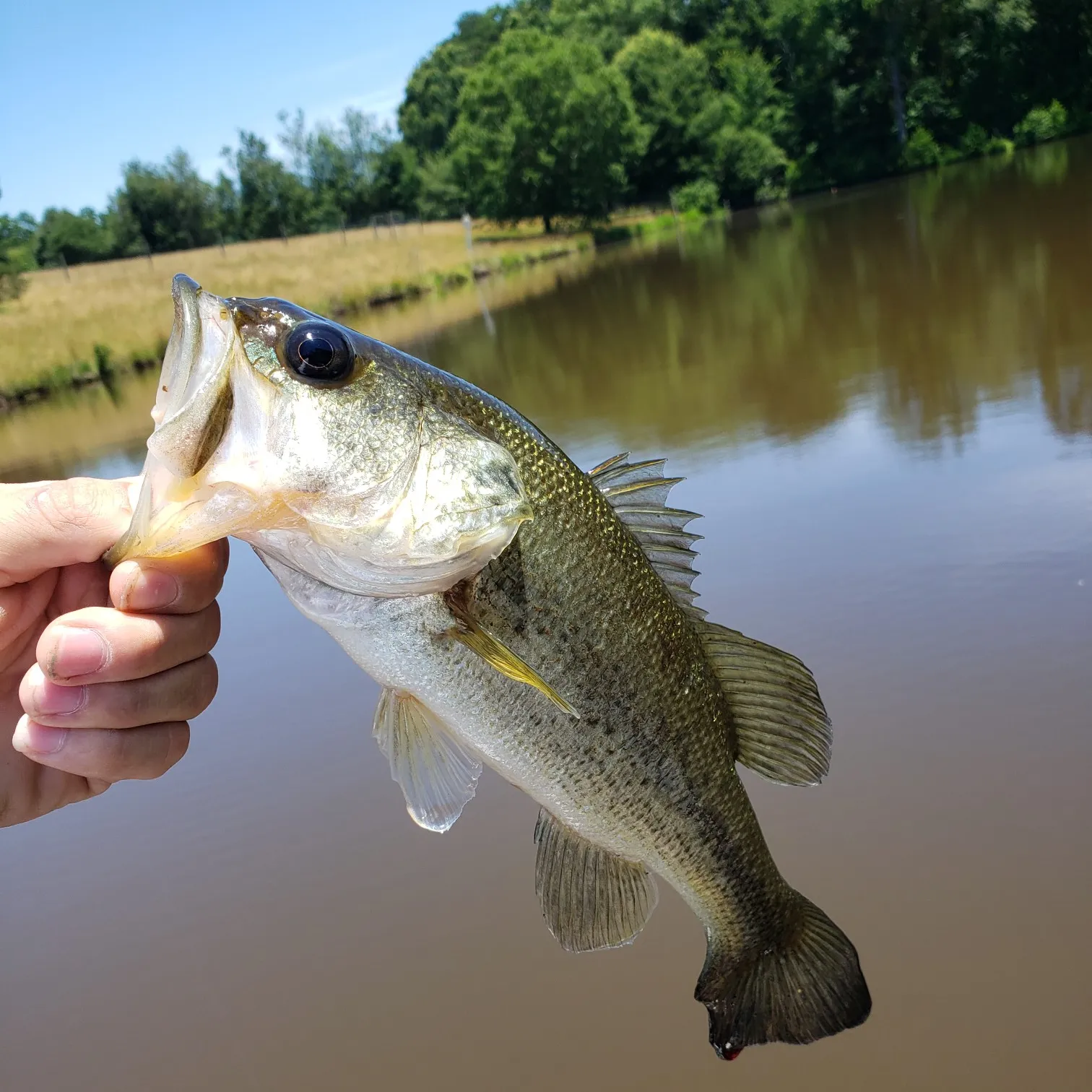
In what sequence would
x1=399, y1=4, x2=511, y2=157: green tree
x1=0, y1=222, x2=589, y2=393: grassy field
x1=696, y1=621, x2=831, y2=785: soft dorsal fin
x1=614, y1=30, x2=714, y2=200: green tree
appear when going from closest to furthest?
1. x1=696, y1=621, x2=831, y2=785: soft dorsal fin
2. x1=0, y1=222, x2=589, y2=393: grassy field
3. x1=614, y1=30, x2=714, y2=200: green tree
4. x1=399, y1=4, x2=511, y2=157: green tree

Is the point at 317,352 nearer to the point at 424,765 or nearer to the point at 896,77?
the point at 424,765

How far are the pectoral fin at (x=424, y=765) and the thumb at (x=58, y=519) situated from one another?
60 cm

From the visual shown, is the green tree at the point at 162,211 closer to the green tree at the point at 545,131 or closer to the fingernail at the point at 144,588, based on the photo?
the green tree at the point at 545,131

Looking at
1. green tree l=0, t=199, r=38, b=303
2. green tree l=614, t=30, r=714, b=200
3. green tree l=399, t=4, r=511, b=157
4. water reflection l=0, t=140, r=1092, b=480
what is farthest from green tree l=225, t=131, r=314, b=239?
water reflection l=0, t=140, r=1092, b=480

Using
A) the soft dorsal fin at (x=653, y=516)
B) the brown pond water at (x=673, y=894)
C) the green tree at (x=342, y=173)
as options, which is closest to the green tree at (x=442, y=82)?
the green tree at (x=342, y=173)

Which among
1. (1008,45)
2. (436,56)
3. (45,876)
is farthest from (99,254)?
(45,876)

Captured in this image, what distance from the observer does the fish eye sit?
5.00 ft

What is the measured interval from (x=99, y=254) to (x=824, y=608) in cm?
6307

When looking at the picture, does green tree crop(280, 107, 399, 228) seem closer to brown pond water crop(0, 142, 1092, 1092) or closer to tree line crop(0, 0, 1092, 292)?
tree line crop(0, 0, 1092, 292)

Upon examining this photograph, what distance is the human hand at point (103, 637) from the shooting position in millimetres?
1618

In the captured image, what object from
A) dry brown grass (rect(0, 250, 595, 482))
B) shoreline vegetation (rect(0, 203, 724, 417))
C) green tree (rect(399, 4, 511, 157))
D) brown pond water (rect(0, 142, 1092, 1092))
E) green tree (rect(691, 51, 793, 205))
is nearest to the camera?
brown pond water (rect(0, 142, 1092, 1092))

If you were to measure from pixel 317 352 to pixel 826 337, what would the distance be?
976cm

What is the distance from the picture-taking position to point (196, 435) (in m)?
1.44

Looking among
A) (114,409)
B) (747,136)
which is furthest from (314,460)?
(747,136)
